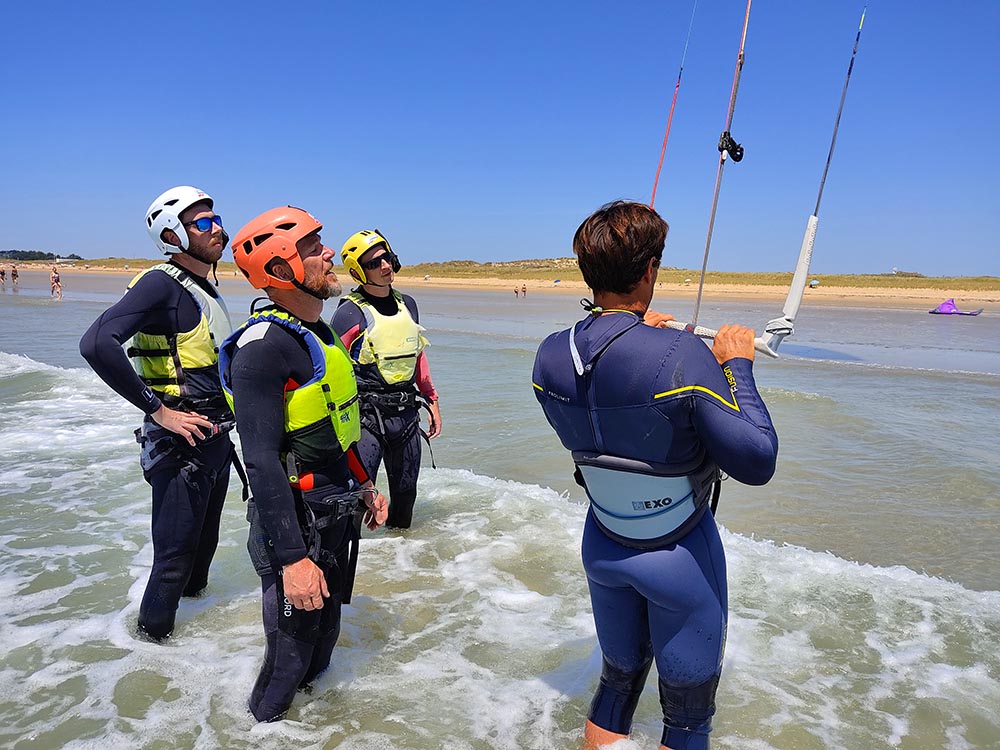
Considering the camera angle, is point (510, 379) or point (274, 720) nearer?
point (274, 720)

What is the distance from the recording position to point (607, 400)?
2350 mm

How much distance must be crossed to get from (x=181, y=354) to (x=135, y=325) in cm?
32

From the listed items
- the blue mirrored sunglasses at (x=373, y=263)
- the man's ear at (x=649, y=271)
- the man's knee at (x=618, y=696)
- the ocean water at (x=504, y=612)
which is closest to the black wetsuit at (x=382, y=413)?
the blue mirrored sunglasses at (x=373, y=263)

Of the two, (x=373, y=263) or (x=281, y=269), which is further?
(x=373, y=263)

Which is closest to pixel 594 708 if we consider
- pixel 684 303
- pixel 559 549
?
pixel 559 549

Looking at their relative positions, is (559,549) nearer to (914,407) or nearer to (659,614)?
(659,614)

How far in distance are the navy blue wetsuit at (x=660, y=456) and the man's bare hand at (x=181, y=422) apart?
217 centimetres

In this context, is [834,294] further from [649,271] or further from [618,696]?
[649,271]

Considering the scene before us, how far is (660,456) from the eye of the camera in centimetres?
236

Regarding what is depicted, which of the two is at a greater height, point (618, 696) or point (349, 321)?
point (349, 321)

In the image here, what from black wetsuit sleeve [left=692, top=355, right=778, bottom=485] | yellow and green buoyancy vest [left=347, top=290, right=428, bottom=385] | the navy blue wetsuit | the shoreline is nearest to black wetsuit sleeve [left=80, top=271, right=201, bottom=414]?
yellow and green buoyancy vest [left=347, top=290, right=428, bottom=385]

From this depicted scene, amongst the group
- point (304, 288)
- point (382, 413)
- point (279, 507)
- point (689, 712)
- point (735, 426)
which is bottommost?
point (689, 712)

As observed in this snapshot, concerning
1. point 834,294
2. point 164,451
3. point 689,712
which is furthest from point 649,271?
point 834,294

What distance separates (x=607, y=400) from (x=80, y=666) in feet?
12.2
